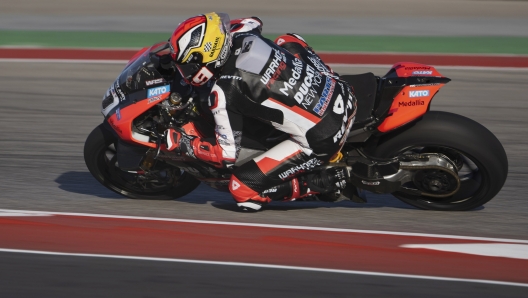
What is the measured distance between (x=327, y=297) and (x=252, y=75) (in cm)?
158

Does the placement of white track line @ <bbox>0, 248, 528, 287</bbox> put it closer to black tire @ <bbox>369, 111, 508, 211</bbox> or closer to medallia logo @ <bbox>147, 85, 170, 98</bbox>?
black tire @ <bbox>369, 111, 508, 211</bbox>

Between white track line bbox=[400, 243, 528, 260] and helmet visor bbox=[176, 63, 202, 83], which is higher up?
helmet visor bbox=[176, 63, 202, 83]

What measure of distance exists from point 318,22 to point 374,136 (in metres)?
8.96

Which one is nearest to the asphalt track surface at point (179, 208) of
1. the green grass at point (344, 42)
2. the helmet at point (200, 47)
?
the helmet at point (200, 47)

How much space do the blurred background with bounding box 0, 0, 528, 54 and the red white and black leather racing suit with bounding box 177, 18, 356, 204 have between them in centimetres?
656

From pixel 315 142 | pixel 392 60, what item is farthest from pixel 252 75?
pixel 392 60

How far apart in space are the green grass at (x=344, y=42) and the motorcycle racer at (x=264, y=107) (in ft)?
21.3

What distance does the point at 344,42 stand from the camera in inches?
484

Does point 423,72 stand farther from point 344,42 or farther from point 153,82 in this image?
point 344,42

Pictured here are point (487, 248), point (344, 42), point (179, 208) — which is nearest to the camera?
point (487, 248)

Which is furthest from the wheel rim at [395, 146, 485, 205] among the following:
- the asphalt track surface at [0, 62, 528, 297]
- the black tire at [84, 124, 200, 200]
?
the black tire at [84, 124, 200, 200]

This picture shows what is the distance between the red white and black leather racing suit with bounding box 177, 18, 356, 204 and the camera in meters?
5.02

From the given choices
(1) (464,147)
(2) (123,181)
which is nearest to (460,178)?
(1) (464,147)

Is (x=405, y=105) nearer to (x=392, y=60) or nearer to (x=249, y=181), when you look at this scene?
(x=249, y=181)
